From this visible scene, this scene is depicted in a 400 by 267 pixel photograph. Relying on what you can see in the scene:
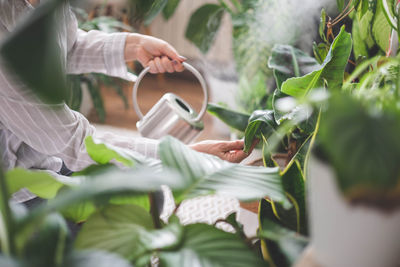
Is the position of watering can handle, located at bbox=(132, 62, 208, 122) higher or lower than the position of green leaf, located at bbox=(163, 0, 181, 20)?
lower

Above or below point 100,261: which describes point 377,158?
above

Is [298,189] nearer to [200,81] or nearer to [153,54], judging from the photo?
[200,81]

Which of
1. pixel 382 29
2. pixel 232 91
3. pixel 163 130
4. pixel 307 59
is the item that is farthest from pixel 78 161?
pixel 232 91

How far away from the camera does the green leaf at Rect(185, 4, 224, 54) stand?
6.86ft

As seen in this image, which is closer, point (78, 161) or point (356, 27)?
point (78, 161)

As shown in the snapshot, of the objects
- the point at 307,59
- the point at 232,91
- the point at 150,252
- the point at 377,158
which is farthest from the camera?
the point at 232,91

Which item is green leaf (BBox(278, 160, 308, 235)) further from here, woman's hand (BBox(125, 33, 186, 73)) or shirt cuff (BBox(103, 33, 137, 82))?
shirt cuff (BBox(103, 33, 137, 82))

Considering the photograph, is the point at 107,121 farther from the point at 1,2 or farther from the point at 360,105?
the point at 360,105

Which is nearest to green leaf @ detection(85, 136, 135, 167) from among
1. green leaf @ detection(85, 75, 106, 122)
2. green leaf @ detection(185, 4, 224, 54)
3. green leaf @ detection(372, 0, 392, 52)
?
green leaf @ detection(372, 0, 392, 52)

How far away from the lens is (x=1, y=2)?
0.85 meters

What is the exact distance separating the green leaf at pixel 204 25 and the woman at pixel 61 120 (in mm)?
869

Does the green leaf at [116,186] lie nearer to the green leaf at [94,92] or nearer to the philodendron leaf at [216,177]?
the philodendron leaf at [216,177]

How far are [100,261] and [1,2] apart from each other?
25.8 inches

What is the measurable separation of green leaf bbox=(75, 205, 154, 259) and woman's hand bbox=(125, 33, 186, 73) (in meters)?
0.68
